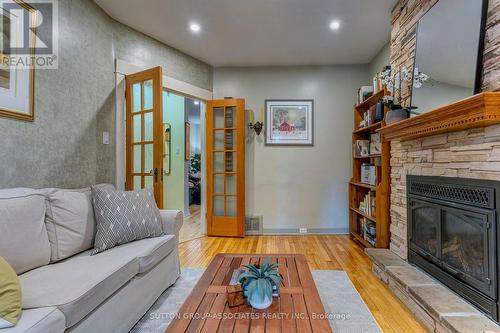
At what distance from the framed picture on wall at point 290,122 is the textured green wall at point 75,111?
1.94 meters

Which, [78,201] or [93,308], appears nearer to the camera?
[93,308]

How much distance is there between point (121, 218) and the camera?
194 centimetres

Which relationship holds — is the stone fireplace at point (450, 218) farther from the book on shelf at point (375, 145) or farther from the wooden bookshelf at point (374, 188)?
the book on shelf at point (375, 145)

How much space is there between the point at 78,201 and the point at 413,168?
276cm

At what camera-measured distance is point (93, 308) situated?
4.41 ft

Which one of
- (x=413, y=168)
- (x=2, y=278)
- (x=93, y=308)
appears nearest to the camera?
(x=2, y=278)

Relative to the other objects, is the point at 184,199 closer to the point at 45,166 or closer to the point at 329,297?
the point at 45,166

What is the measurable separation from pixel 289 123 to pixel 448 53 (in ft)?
7.88

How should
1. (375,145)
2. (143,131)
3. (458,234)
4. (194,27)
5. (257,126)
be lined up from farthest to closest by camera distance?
(257,126) → (375,145) → (194,27) → (143,131) → (458,234)

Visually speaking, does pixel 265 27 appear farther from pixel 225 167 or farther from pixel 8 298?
pixel 8 298

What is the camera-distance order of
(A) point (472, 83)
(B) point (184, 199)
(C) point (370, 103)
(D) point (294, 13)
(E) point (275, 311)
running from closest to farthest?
(E) point (275, 311)
(A) point (472, 83)
(D) point (294, 13)
(C) point (370, 103)
(B) point (184, 199)

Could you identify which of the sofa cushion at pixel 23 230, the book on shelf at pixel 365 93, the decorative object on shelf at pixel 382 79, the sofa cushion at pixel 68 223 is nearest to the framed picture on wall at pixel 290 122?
the book on shelf at pixel 365 93

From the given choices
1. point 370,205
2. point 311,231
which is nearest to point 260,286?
point 370,205

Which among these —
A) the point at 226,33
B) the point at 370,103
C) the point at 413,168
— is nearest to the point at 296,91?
the point at 370,103
